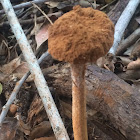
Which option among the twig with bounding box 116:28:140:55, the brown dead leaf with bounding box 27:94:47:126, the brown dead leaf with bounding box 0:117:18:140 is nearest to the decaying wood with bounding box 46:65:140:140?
the brown dead leaf with bounding box 27:94:47:126

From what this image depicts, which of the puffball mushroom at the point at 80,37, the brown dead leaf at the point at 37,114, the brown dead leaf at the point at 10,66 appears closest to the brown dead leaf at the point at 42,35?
the brown dead leaf at the point at 10,66

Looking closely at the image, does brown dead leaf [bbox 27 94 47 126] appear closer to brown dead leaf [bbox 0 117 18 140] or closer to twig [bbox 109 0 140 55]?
brown dead leaf [bbox 0 117 18 140]

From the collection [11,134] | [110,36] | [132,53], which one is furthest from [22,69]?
[110,36]

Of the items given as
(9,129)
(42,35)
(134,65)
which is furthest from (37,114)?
(134,65)

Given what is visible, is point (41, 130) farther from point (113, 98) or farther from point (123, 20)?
point (123, 20)

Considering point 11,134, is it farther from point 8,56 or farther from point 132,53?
point 132,53

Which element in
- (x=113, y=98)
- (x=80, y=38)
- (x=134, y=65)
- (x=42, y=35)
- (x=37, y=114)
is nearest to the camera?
(x=80, y=38)
